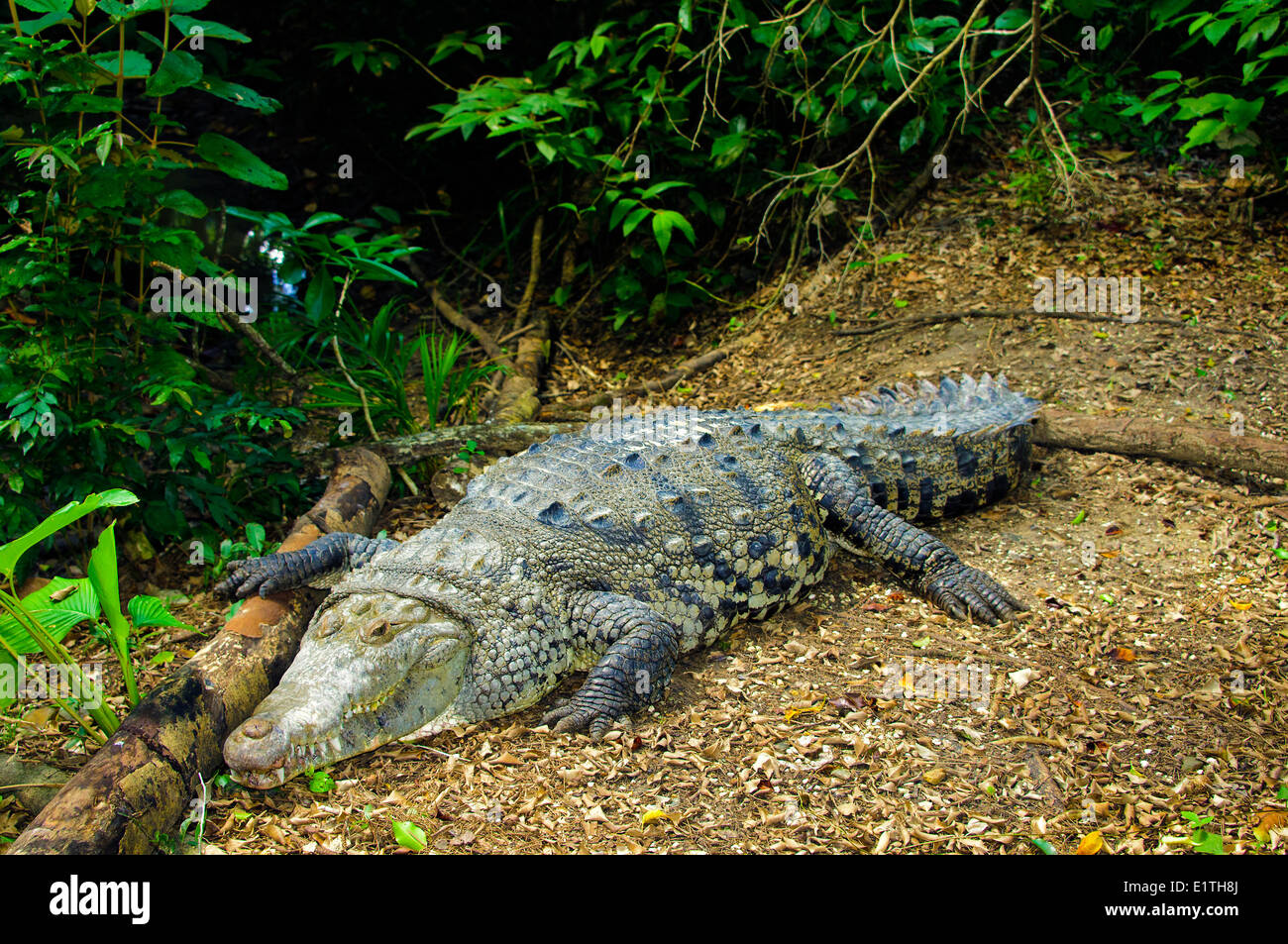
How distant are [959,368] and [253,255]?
22.7 ft

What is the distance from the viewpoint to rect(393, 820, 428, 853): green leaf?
3023mm

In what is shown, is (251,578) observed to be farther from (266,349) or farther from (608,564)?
(266,349)

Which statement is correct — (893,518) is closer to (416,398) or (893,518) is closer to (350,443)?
(350,443)

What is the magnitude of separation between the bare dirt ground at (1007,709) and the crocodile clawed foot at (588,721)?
0.07 meters

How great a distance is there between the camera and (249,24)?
411 inches

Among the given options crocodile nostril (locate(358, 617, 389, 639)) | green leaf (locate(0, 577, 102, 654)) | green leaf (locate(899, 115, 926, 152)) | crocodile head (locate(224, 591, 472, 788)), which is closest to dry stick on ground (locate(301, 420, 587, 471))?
crocodile head (locate(224, 591, 472, 788))

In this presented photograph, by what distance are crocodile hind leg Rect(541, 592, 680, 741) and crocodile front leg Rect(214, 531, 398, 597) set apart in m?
1.19

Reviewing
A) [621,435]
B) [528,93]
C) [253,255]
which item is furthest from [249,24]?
[621,435]

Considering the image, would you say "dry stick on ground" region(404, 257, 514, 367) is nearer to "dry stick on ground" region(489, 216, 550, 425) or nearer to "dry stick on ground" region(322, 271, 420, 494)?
"dry stick on ground" region(489, 216, 550, 425)

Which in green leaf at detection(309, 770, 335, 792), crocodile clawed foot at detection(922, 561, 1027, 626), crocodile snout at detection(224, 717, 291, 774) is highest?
crocodile clawed foot at detection(922, 561, 1027, 626)

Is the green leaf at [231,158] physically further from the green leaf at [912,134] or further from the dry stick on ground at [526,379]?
the green leaf at [912,134]

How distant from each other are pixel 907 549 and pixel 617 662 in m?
1.92

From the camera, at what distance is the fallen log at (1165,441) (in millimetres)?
5238

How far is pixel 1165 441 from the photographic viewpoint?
18.1 feet
